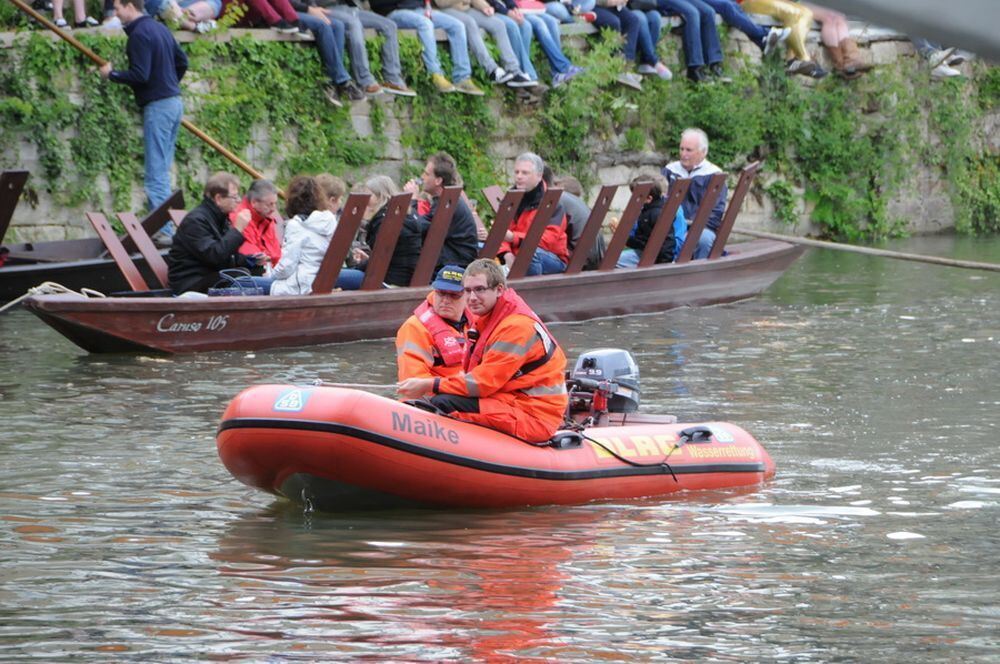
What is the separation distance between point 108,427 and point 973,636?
Result: 17.1 feet

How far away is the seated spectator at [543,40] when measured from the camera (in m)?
18.5

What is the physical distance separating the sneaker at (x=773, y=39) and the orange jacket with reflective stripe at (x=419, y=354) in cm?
1486

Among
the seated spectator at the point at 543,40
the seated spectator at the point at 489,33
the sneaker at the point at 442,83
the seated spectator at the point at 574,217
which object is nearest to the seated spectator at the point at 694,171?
the seated spectator at the point at 574,217

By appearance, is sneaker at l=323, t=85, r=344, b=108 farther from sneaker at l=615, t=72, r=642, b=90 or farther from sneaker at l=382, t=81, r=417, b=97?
sneaker at l=615, t=72, r=642, b=90

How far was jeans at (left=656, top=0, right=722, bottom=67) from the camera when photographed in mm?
20438

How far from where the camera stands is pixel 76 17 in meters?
15.5

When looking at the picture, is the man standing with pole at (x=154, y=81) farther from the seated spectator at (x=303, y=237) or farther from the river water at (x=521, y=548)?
the river water at (x=521, y=548)

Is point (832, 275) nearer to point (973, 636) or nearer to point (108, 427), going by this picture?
point (108, 427)

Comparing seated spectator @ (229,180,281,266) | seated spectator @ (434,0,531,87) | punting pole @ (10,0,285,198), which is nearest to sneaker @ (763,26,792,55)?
seated spectator @ (434,0,531,87)

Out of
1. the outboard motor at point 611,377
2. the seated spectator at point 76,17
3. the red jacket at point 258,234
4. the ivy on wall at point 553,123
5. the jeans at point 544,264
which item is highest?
the seated spectator at point 76,17

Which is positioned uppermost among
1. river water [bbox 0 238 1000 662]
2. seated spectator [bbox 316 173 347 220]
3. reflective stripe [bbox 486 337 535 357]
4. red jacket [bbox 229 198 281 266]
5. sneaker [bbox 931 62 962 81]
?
sneaker [bbox 931 62 962 81]

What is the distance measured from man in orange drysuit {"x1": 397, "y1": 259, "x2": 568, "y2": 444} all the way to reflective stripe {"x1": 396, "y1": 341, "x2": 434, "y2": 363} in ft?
1.31

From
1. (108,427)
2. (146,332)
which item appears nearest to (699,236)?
(146,332)

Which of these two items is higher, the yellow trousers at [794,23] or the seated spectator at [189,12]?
the yellow trousers at [794,23]
